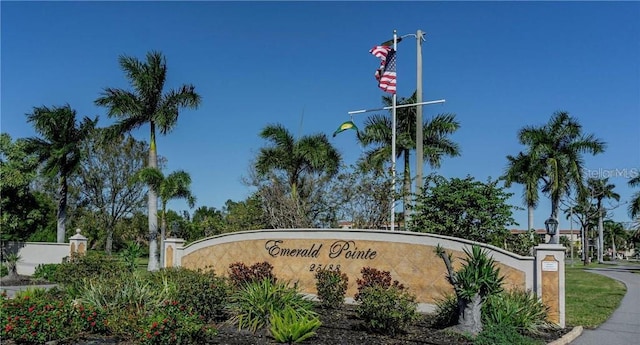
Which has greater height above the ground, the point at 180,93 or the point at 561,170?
the point at 180,93

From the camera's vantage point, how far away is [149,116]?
28.8 m

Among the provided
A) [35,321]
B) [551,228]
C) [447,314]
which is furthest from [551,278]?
[35,321]

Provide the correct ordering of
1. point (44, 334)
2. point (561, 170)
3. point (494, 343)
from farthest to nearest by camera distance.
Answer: point (561, 170)
point (494, 343)
point (44, 334)

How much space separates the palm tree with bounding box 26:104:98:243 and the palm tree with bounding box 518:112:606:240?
1059 inches

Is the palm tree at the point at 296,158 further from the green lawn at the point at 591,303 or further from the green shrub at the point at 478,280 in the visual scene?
the green shrub at the point at 478,280

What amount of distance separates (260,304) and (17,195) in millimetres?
25579

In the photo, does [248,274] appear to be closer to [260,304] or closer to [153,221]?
[260,304]

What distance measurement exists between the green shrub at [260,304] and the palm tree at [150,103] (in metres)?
17.9

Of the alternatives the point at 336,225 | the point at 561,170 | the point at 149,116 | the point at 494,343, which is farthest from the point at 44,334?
the point at 561,170

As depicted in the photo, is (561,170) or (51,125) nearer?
(51,125)

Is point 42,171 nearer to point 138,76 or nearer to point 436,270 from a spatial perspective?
point 138,76

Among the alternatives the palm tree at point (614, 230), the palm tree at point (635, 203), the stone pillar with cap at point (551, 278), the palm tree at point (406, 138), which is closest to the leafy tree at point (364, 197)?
the palm tree at point (406, 138)

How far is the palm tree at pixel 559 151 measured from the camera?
114ft

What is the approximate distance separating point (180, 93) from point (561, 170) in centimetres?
2294
